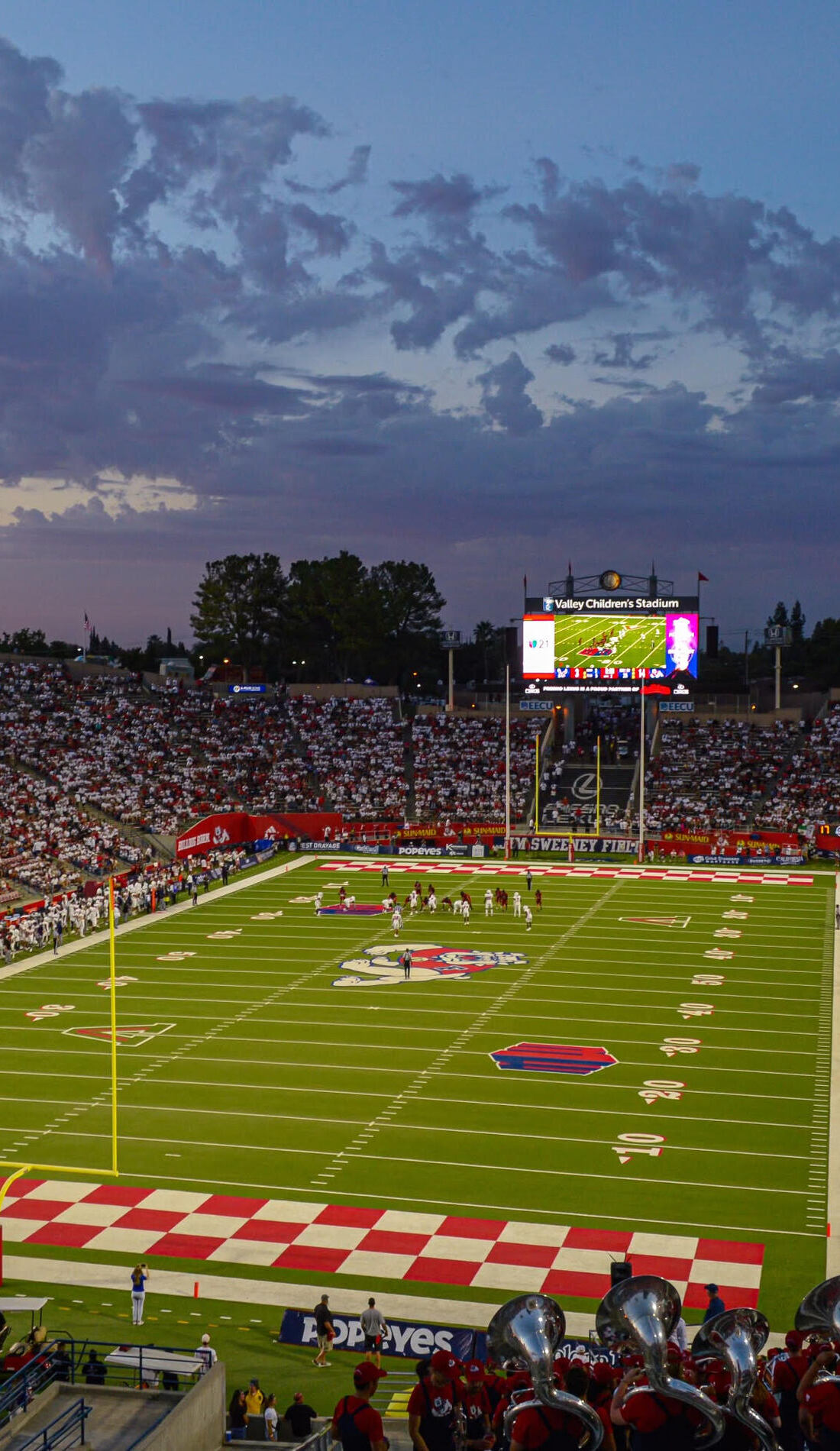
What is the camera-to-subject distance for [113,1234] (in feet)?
65.0

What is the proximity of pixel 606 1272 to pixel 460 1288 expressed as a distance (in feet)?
6.30

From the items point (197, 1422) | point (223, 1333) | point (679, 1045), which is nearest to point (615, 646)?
point (679, 1045)

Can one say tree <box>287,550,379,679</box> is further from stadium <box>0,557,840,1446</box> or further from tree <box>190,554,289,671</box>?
stadium <box>0,557,840,1446</box>

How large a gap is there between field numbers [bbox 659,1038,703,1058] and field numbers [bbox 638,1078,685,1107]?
171cm

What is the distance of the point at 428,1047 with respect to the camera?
29.3m

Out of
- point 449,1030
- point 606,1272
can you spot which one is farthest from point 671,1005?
point 606,1272

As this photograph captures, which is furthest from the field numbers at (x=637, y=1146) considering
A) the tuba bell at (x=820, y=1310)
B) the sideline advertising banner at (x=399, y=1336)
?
the tuba bell at (x=820, y=1310)

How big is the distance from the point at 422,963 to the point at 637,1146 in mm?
14701

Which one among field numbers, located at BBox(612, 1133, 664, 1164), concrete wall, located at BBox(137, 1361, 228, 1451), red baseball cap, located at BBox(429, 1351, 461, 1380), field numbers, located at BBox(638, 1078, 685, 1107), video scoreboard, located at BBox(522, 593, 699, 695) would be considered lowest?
field numbers, located at BBox(612, 1133, 664, 1164)

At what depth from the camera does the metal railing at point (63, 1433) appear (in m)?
9.91

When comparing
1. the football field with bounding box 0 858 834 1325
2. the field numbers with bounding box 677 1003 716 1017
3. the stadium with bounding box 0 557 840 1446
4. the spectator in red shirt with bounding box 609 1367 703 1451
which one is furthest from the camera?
the field numbers with bounding box 677 1003 716 1017

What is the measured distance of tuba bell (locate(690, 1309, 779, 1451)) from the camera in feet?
23.6

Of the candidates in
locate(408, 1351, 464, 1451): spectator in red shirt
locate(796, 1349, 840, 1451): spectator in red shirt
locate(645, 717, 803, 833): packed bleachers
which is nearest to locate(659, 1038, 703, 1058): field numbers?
locate(408, 1351, 464, 1451): spectator in red shirt

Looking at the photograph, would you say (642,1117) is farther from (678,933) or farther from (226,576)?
(226,576)
